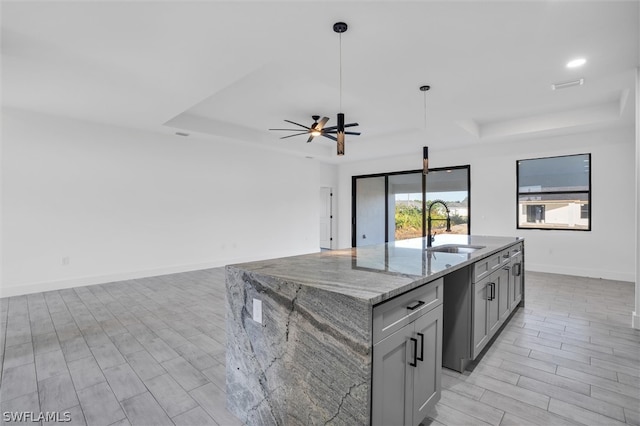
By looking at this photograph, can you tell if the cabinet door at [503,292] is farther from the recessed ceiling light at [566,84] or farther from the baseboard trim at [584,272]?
the baseboard trim at [584,272]

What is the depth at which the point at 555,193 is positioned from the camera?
19.7 ft

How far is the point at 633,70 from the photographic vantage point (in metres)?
3.47

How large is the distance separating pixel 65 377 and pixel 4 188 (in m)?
3.65

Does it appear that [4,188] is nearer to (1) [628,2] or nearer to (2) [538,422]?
(2) [538,422]

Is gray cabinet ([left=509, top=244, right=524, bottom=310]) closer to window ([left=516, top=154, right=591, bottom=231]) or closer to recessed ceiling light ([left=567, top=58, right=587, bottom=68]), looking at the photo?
recessed ceiling light ([left=567, top=58, right=587, bottom=68])

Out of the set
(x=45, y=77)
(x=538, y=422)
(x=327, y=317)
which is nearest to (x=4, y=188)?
(x=45, y=77)

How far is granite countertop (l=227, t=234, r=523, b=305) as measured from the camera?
1.43 m

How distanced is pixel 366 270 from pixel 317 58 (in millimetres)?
2223

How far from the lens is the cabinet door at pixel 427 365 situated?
5.35 feet

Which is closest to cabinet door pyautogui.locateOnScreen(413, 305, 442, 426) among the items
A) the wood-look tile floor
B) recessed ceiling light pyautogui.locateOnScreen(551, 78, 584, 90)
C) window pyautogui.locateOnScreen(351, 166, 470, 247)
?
the wood-look tile floor

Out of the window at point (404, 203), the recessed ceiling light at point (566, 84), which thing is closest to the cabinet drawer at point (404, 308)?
the recessed ceiling light at point (566, 84)

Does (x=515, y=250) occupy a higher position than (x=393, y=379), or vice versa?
(x=515, y=250)

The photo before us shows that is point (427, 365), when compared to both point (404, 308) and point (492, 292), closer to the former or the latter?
point (404, 308)

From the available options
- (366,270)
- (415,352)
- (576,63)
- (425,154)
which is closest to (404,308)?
(415,352)
